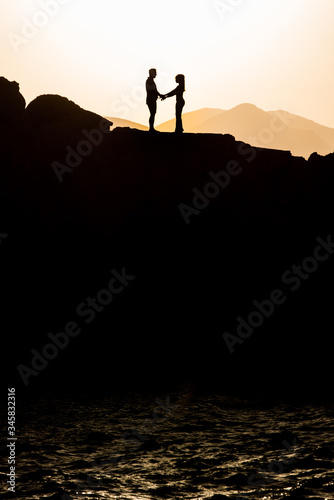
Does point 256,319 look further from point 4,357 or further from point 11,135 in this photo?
point 11,135

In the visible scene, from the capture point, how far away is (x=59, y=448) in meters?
12.0

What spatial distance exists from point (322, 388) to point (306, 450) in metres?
5.51
